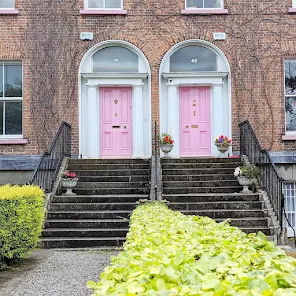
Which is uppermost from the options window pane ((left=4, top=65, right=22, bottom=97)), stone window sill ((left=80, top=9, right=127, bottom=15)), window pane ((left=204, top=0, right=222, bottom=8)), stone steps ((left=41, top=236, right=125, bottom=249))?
window pane ((left=204, top=0, right=222, bottom=8))

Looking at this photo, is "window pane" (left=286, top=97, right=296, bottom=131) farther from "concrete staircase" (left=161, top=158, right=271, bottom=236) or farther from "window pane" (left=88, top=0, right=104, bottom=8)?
"window pane" (left=88, top=0, right=104, bottom=8)

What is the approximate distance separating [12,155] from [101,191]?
131 inches

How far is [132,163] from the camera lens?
13203 millimetres

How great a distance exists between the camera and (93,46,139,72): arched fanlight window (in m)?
14.6

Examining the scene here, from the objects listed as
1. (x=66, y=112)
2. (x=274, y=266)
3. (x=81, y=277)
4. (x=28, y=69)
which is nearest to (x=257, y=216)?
(x=81, y=277)

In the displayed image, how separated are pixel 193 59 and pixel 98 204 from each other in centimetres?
564

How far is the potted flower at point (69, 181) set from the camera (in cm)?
1185

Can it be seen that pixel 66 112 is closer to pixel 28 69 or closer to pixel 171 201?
pixel 28 69

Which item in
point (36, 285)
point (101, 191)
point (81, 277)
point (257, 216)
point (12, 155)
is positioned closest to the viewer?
point (36, 285)

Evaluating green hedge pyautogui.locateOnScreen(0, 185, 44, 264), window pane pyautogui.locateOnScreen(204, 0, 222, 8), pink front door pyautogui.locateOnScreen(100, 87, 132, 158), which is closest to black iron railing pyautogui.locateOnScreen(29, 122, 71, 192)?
pink front door pyautogui.locateOnScreen(100, 87, 132, 158)

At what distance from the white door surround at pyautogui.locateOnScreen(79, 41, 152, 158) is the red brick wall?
20 centimetres

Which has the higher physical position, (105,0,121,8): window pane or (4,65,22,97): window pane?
(105,0,121,8): window pane

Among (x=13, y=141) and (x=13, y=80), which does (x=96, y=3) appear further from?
(x=13, y=141)

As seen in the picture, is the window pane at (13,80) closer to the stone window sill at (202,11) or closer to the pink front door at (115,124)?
the pink front door at (115,124)
